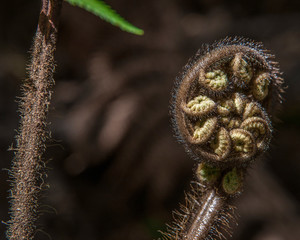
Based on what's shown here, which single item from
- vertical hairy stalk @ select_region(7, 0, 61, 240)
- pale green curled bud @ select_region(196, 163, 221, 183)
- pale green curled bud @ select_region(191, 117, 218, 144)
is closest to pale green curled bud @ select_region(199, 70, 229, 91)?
pale green curled bud @ select_region(191, 117, 218, 144)

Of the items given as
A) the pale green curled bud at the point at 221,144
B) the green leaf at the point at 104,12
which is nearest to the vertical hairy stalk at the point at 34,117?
the green leaf at the point at 104,12

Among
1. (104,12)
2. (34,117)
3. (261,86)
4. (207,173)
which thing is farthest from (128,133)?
(104,12)

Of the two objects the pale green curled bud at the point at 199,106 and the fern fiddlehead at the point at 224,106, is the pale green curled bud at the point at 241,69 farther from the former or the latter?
the pale green curled bud at the point at 199,106

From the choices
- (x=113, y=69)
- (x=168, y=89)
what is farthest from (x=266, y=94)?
(x=113, y=69)

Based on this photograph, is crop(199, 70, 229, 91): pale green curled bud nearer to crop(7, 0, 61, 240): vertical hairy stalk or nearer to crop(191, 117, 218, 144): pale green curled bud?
crop(191, 117, 218, 144): pale green curled bud

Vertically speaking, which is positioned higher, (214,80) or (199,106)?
(214,80)

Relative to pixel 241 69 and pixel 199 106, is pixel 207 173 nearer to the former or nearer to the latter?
pixel 199 106

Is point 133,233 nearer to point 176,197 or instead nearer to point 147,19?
point 176,197
